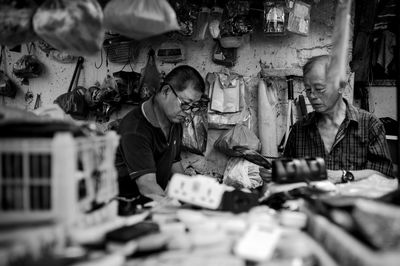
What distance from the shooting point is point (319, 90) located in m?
3.04

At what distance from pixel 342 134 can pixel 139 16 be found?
81.6 inches

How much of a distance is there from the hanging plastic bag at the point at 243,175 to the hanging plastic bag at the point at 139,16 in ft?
8.28

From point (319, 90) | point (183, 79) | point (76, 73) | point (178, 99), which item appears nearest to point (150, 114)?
point (178, 99)

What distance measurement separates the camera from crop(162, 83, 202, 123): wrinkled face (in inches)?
117

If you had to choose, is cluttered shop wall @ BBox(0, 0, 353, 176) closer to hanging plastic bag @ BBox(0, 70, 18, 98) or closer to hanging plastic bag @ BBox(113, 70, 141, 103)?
hanging plastic bag @ BBox(113, 70, 141, 103)

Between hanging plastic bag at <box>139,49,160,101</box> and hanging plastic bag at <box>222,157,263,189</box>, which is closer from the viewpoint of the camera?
hanging plastic bag at <box>222,157,263,189</box>

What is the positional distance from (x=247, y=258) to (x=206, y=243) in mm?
180

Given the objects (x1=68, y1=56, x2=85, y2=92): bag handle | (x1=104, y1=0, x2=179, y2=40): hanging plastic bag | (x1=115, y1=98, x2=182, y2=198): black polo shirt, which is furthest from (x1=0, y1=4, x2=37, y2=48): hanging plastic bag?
(x1=68, y1=56, x2=85, y2=92): bag handle

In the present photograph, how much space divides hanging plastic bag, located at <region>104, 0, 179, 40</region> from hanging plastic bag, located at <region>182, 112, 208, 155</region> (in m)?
2.48

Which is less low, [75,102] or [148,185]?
[75,102]

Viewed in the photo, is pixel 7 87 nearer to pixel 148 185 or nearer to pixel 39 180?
pixel 148 185

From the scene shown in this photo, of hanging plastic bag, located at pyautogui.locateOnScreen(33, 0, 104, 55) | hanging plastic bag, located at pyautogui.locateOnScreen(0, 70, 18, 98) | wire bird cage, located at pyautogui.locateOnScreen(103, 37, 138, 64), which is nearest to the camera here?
hanging plastic bag, located at pyautogui.locateOnScreen(33, 0, 104, 55)

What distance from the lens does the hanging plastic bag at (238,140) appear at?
423cm

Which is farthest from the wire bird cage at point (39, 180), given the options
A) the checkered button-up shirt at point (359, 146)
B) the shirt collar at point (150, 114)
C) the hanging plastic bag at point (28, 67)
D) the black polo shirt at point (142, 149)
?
the hanging plastic bag at point (28, 67)
